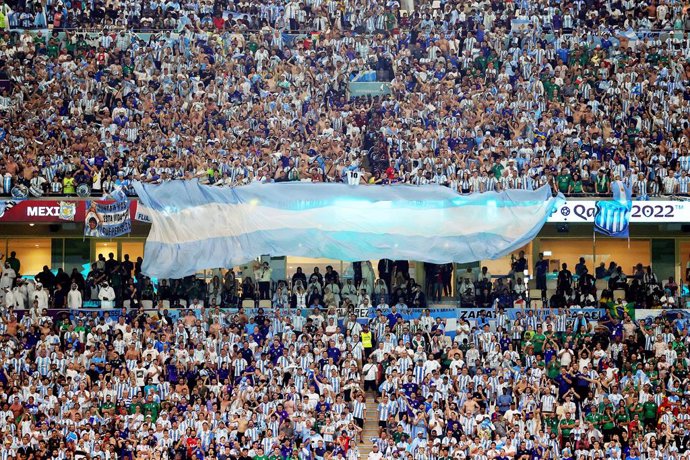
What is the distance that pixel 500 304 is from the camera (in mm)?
32844

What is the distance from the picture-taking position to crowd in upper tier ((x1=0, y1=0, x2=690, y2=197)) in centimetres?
3353

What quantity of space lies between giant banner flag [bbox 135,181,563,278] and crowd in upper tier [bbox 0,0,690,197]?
240cm

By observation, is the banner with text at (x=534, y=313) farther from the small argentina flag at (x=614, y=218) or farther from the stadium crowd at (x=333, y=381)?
the small argentina flag at (x=614, y=218)

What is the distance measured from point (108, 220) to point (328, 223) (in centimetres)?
615

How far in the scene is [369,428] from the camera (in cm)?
2862

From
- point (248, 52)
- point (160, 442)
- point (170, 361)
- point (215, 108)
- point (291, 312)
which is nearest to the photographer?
point (160, 442)

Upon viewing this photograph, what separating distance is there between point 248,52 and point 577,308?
11.8 meters

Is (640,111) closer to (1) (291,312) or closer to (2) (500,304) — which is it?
(2) (500,304)

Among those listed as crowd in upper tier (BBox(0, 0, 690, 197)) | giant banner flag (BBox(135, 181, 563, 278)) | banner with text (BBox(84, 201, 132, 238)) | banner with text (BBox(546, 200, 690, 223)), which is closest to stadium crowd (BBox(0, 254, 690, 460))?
banner with text (BBox(84, 201, 132, 238))

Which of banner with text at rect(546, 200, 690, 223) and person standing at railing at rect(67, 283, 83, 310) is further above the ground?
banner with text at rect(546, 200, 690, 223)

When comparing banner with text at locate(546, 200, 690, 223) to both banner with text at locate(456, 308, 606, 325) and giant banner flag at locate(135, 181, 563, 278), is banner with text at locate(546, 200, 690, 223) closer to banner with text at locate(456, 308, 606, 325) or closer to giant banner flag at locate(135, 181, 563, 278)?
banner with text at locate(456, 308, 606, 325)

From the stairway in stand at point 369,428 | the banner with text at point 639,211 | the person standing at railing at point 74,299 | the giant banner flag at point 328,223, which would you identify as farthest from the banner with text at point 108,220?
the banner with text at point 639,211

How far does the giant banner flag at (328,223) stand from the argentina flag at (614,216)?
2.39 metres

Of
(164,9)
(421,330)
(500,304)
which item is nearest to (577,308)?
(500,304)
